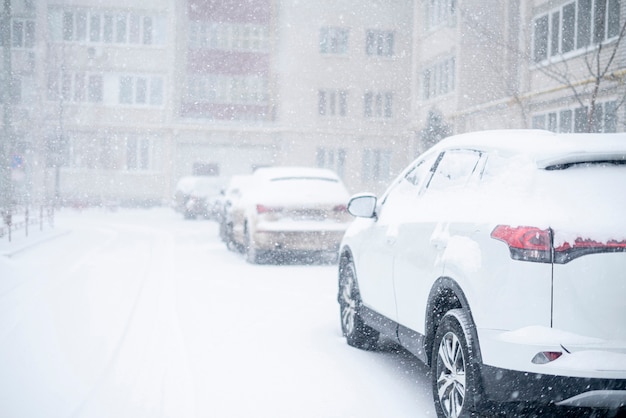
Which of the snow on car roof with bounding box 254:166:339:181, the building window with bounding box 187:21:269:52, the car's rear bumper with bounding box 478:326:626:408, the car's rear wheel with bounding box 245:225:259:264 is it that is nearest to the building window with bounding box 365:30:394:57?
the building window with bounding box 187:21:269:52

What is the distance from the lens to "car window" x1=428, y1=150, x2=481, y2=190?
15.4 feet

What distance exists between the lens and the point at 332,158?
46031 mm

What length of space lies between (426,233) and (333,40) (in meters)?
42.2

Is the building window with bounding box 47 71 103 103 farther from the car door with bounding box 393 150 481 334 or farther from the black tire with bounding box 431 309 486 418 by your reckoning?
the black tire with bounding box 431 309 486 418

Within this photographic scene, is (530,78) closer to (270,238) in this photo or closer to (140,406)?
(270,238)

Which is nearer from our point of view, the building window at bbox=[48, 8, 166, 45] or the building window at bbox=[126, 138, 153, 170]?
the building window at bbox=[48, 8, 166, 45]

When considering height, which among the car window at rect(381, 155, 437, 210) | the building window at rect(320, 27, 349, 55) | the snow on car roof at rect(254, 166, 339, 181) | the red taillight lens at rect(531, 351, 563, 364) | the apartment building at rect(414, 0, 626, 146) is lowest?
the red taillight lens at rect(531, 351, 563, 364)

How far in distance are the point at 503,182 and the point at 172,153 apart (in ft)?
141

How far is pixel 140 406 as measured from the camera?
486cm

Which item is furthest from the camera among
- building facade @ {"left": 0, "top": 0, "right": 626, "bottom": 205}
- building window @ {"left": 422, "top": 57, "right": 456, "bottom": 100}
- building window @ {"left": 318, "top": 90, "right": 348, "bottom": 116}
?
building window @ {"left": 318, "top": 90, "right": 348, "bottom": 116}

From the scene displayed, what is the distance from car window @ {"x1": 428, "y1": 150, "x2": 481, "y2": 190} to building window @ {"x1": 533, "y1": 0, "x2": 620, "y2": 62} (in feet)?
46.9

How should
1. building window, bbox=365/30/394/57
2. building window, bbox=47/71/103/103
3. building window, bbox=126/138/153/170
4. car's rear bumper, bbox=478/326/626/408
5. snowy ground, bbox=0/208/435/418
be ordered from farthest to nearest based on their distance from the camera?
building window, bbox=365/30/394/57
building window, bbox=126/138/153/170
building window, bbox=47/71/103/103
snowy ground, bbox=0/208/435/418
car's rear bumper, bbox=478/326/626/408

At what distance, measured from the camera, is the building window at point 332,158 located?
45781mm

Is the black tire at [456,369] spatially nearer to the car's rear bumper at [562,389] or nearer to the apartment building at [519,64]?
the car's rear bumper at [562,389]
